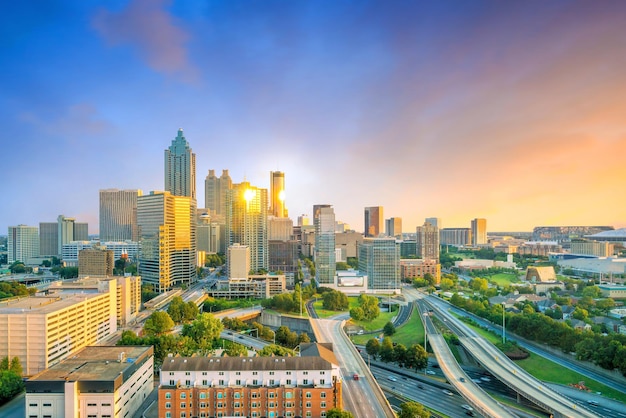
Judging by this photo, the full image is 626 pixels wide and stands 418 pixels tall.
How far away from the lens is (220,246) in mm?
146000

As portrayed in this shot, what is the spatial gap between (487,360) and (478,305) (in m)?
24.3

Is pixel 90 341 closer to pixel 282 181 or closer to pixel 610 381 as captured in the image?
pixel 610 381

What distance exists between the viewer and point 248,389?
25672mm

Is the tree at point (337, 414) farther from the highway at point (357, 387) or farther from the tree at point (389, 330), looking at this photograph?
the tree at point (389, 330)

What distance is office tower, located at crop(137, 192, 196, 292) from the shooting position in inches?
2918

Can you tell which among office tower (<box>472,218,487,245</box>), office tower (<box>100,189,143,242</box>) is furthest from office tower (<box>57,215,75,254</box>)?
office tower (<box>472,218,487,245</box>)

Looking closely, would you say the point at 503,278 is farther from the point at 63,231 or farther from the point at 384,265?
the point at 63,231

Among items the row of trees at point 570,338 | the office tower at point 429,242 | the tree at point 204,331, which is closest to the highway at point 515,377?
the row of trees at point 570,338

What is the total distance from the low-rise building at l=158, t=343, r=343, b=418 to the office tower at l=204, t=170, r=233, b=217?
5927 inches

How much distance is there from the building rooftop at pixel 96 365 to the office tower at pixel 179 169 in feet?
374

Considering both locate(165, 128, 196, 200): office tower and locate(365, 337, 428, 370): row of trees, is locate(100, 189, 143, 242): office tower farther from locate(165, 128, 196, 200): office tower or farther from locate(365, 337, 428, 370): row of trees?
locate(365, 337, 428, 370): row of trees

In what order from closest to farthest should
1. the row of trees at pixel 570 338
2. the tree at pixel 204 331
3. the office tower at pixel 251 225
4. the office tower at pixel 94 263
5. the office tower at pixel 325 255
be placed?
the row of trees at pixel 570 338, the tree at pixel 204 331, the office tower at pixel 94 263, the office tower at pixel 325 255, the office tower at pixel 251 225

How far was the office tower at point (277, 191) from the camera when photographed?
194637 mm

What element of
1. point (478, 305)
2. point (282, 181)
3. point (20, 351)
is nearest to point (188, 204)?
point (20, 351)
